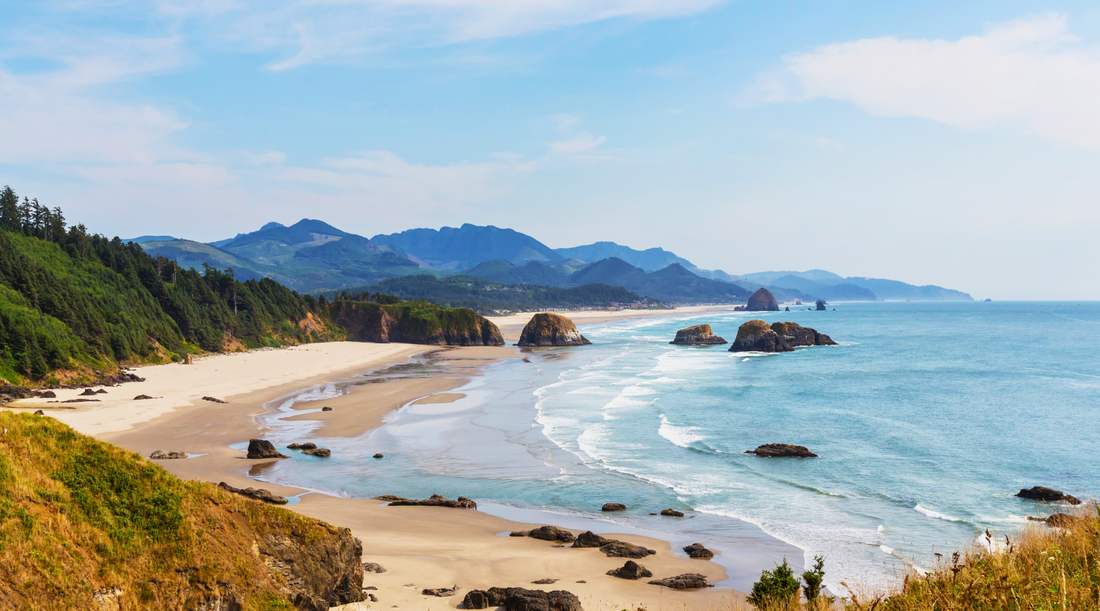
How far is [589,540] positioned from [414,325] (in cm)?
8310

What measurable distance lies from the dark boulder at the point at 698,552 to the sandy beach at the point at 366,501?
0.43 meters

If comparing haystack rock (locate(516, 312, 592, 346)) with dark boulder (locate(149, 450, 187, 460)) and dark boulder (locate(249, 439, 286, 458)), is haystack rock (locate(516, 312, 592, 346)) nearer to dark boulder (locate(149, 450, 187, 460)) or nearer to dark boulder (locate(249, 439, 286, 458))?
dark boulder (locate(249, 439, 286, 458))

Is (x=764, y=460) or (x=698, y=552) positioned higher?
(x=698, y=552)

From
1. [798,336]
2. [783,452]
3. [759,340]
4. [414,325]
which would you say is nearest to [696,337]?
[798,336]

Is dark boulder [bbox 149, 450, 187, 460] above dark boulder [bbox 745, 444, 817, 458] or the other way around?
above

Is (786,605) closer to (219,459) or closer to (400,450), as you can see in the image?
(400,450)

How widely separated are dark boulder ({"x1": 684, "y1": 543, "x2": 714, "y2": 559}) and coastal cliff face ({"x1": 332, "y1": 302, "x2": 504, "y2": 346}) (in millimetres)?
80133

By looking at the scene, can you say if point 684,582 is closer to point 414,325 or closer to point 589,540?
point 589,540

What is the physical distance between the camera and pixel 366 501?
2039cm

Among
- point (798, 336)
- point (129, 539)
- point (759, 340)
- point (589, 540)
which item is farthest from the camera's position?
point (798, 336)

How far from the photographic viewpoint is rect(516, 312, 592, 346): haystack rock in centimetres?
9194

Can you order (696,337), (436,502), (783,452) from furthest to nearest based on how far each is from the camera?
(696,337) → (783,452) → (436,502)

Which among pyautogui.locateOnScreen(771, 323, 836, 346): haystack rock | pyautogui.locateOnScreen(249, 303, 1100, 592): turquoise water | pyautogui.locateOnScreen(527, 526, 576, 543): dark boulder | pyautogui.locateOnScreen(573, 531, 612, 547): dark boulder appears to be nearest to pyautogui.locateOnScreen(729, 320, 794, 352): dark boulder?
pyautogui.locateOnScreen(771, 323, 836, 346): haystack rock

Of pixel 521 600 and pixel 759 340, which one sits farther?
pixel 759 340
